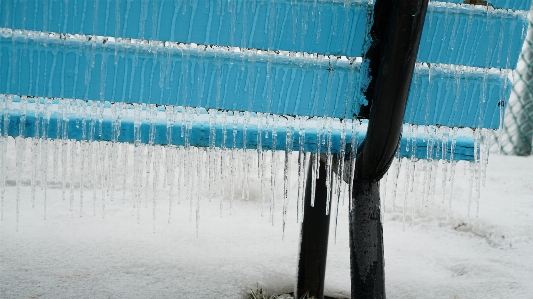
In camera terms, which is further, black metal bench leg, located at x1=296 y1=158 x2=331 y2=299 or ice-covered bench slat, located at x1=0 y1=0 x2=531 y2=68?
black metal bench leg, located at x1=296 y1=158 x2=331 y2=299

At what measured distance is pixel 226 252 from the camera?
2.31m

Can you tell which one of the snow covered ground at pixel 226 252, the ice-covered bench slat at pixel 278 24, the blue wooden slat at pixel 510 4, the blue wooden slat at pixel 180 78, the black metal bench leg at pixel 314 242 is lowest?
the snow covered ground at pixel 226 252

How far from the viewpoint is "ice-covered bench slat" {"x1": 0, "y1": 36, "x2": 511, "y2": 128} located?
3.83ft

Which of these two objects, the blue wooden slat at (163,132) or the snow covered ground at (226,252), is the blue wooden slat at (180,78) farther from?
the snow covered ground at (226,252)

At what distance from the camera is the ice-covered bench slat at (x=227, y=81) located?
1.17 meters

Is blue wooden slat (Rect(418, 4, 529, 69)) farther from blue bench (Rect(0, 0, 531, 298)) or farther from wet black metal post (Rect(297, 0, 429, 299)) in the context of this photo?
wet black metal post (Rect(297, 0, 429, 299))

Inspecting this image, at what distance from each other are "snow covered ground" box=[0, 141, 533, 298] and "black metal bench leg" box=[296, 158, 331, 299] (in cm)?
20

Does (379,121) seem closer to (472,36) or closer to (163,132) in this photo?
(472,36)

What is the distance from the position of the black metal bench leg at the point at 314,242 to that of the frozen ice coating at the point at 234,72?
453 millimetres

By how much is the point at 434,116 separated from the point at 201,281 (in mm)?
1110

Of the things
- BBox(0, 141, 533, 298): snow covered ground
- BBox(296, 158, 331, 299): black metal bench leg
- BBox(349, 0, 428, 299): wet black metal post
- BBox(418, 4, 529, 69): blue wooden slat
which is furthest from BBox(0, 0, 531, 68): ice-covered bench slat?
BBox(0, 141, 533, 298): snow covered ground

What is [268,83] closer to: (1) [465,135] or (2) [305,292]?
(1) [465,135]

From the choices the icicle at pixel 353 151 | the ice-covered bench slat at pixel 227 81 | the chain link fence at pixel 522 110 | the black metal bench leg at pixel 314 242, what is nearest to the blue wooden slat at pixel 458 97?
the ice-covered bench slat at pixel 227 81

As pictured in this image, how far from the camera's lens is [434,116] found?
127 centimetres
